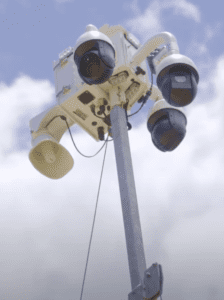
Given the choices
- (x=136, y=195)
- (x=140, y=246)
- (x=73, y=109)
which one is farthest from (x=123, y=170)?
(x=73, y=109)

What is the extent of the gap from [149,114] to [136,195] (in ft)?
5.69

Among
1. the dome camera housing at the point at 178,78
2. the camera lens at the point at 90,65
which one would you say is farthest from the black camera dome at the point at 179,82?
the camera lens at the point at 90,65

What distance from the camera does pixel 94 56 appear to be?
16.4 ft

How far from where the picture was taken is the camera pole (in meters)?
3.98

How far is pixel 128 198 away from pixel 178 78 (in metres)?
1.64

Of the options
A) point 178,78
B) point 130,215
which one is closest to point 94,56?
point 178,78

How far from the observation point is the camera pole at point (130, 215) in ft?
13.0

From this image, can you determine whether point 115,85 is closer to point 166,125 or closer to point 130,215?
point 166,125

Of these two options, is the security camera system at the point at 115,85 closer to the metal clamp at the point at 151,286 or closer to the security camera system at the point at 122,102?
the security camera system at the point at 122,102

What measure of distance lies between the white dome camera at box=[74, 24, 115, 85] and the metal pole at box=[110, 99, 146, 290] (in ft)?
2.73

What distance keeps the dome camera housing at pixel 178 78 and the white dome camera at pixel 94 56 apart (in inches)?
27.3

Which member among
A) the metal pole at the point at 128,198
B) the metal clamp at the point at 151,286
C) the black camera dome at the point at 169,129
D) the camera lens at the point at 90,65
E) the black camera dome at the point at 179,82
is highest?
the camera lens at the point at 90,65

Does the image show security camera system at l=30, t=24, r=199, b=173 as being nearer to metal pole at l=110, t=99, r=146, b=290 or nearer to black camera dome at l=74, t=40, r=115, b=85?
black camera dome at l=74, t=40, r=115, b=85

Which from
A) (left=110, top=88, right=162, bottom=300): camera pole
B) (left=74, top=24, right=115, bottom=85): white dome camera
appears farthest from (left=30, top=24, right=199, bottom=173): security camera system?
(left=110, top=88, right=162, bottom=300): camera pole
